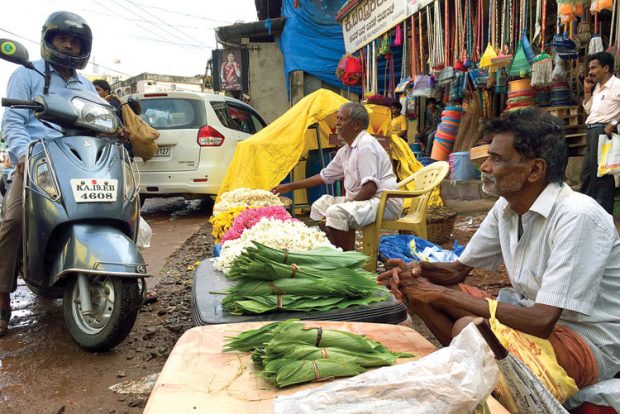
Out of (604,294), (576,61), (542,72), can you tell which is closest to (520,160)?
(604,294)

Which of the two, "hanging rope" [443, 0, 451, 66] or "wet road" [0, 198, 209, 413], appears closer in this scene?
"wet road" [0, 198, 209, 413]

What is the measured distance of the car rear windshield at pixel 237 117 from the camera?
785 cm

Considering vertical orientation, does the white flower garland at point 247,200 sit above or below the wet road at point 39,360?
above

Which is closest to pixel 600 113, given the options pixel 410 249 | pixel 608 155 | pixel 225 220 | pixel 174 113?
pixel 608 155

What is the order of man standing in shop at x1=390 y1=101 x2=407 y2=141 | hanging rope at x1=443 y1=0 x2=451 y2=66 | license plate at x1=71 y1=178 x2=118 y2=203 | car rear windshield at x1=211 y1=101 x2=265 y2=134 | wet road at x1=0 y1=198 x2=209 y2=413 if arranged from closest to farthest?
wet road at x1=0 y1=198 x2=209 y2=413 → license plate at x1=71 y1=178 x2=118 y2=203 → hanging rope at x1=443 y1=0 x2=451 y2=66 → car rear windshield at x1=211 y1=101 x2=265 y2=134 → man standing in shop at x1=390 y1=101 x2=407 y2=141

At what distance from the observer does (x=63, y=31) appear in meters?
3.18

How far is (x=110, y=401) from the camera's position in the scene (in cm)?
244

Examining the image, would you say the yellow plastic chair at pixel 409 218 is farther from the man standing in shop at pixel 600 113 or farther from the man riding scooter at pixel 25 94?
the man riding scooter at pixel 25 94

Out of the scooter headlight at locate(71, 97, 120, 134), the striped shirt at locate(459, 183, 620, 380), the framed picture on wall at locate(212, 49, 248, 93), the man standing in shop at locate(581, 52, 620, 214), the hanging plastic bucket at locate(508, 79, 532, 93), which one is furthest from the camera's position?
the framed picture on wall at locate(212, 49, 248, 93)

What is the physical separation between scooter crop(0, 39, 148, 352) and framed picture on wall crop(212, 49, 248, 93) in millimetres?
11950

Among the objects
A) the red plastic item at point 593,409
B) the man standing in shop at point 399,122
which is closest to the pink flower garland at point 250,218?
the red plastic item at point 593,409

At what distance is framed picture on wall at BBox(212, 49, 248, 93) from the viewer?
574 inches

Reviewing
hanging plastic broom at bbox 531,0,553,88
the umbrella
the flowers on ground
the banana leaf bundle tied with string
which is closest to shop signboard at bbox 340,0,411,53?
hanging plastic broom at bbox 531,0,553,88

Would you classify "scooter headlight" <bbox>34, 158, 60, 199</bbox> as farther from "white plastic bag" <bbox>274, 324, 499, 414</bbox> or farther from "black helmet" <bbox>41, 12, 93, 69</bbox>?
"white plastic bag" <bbox>274, 324, 499, 414</bbox>
